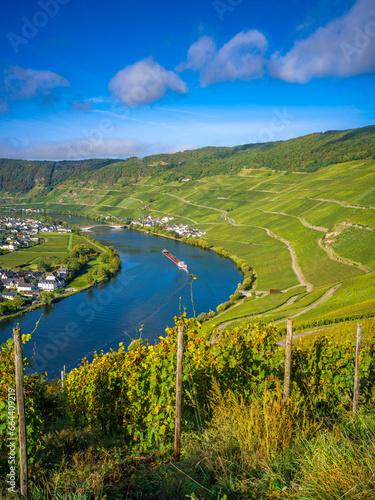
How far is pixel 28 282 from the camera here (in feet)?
153

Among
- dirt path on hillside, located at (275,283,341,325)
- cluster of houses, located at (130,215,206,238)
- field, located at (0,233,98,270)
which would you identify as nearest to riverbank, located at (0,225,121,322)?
field, located at (0,233,98,270)

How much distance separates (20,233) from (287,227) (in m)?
73.1

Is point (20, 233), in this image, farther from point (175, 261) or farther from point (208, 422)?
point (208, 422)

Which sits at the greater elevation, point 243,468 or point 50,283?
point 243,468

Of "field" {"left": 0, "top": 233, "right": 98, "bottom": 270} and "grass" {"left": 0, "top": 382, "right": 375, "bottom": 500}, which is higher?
"field" {"left": 0, "top": 233, "right": 98, "bottom": 270}

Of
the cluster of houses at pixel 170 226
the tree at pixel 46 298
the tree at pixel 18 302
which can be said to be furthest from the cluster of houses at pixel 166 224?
the tree at pixel 18 302

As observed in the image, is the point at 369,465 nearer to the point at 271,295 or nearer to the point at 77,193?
the point at 271,295

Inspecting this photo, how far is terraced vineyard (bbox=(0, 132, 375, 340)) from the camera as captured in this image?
31734 mm

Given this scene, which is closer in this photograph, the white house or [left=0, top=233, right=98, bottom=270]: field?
the white house

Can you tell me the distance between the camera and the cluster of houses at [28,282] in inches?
1670

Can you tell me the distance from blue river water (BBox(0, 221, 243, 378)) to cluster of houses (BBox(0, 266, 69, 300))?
16.5ft

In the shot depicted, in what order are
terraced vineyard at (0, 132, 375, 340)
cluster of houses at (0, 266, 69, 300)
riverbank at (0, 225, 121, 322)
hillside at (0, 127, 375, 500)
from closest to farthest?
hillside at (0, 127, 375, 500)
terraced vineyard at (0, 132, 375, 340)
riverbank at (0, 225, 121, 322)
cluster of houses at (0, 266, 69, 300)

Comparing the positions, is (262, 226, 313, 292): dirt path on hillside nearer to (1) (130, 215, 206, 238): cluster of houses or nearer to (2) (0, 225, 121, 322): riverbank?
(1) (130, 215, 206, 238): cluster of houses

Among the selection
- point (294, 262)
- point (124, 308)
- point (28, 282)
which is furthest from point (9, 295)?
point (294, 262)
